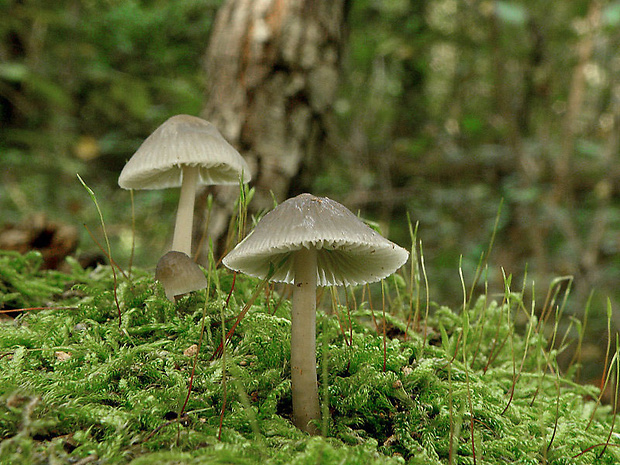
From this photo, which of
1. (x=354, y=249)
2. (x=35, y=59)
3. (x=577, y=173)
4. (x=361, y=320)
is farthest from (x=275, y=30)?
(x=577, y=173)

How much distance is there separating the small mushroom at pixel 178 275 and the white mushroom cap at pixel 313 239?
1.05ft

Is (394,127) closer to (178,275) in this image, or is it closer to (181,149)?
(181,149)

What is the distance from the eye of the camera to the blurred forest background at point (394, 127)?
448 centimetres

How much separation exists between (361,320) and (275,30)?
6.98 feet

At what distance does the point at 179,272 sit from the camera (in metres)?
1.69

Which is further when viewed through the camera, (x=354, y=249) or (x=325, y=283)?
(x=325, y=283)

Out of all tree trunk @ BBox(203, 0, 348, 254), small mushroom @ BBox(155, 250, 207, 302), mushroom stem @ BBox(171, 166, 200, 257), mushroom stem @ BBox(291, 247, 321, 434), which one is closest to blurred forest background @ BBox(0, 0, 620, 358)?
tree trunk @ BBox(203, 0, 348, 254)

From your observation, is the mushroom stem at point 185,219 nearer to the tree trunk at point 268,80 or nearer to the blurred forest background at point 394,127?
the tree trunk at point 268,80

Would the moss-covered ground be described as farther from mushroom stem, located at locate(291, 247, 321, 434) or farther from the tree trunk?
the tree trunk

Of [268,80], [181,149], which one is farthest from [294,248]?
[268,80]

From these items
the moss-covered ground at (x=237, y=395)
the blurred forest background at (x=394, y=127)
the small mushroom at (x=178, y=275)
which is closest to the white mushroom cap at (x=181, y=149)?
the small mushroom at (x=178, y=275)

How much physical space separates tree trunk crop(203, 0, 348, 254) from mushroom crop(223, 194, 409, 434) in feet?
5.44

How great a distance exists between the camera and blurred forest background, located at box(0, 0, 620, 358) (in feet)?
14.7

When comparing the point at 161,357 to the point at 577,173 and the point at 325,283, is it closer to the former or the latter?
the point at 325,283
